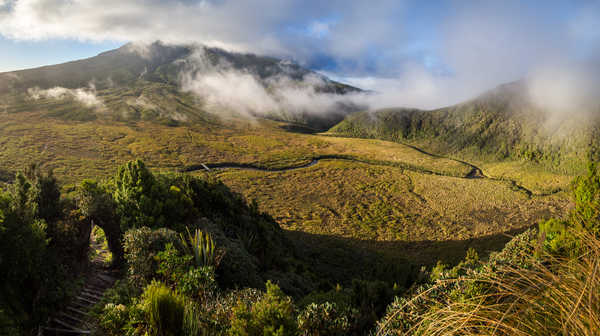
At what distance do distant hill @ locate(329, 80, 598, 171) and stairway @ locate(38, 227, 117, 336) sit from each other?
14490 cm

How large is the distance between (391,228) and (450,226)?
11.7m

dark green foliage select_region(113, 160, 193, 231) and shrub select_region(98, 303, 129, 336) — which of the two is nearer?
shrub select_region(98, 303, 129, 336)

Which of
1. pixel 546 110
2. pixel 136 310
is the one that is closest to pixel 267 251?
pixel 136 310

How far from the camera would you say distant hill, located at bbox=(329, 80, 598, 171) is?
4695 inches

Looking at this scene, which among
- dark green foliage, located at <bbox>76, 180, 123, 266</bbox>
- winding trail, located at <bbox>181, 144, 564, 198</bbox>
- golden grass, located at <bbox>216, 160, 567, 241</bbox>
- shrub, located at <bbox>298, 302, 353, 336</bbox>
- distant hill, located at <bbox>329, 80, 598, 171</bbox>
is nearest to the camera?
shrub, located at <bbox>298, 302, 353, 336</bbox>

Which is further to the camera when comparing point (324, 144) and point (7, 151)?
point (324, 144)

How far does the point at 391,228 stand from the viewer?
1922 inches

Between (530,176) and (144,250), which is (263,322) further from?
(530,176)

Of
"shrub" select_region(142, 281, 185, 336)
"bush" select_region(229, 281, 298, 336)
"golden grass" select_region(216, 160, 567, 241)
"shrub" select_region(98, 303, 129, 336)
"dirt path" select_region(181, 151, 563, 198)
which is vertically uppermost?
"shrub" select_region(142, 281, 185, 336)

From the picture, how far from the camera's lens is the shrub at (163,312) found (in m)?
3.91

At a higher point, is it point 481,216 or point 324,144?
point 324,144

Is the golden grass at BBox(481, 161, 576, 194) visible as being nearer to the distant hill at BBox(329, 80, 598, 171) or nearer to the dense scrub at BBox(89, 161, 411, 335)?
the distant hill at BBox(329, 80, 598, 171)

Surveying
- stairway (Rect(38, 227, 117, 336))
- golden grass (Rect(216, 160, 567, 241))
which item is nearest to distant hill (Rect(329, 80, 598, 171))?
golden grass (Rect(216, 160, 567, 241))

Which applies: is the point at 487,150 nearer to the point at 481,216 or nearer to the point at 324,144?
the point at 324,144
